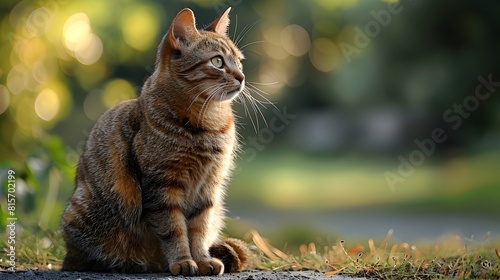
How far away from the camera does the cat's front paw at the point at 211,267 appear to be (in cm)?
293

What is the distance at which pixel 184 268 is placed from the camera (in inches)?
113

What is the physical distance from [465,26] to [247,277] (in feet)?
14.6

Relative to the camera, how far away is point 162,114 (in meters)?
3.01

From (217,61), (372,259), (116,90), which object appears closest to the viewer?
(217,61)

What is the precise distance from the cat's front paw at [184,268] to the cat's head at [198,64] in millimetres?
691

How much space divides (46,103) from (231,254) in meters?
2.57

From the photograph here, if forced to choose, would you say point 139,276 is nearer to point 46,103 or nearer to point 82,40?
point 46,103

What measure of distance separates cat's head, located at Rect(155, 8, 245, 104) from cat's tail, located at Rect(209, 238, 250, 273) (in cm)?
67

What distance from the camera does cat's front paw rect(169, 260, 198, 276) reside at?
2.86 metres

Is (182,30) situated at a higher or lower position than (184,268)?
higher

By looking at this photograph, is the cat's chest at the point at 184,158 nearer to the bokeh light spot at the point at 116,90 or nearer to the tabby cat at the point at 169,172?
the tabby cat at the point at 169,172

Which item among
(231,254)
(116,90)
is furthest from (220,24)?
(116,90)

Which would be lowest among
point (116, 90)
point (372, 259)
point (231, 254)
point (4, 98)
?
point (231, 254)

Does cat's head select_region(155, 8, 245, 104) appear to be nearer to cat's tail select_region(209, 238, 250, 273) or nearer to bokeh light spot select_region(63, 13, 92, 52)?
cat's tail select_region(209, 238, 250, 273)
